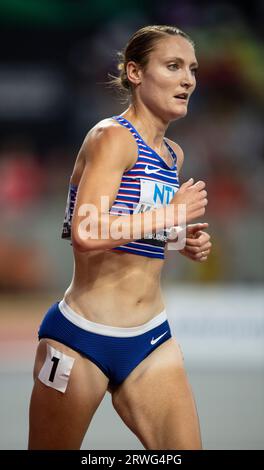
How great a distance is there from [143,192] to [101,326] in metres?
0.47

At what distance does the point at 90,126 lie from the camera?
8.50 meters

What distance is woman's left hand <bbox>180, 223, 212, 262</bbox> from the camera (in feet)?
9.34

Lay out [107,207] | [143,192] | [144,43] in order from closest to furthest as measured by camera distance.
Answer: [107,207]
[143,192]
[144,43]

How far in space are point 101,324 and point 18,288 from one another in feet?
19.0

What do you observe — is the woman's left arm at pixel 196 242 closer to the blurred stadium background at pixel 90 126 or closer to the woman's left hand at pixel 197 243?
the woman's left hand at pixel 197 243

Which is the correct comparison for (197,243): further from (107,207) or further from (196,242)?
(107,207)

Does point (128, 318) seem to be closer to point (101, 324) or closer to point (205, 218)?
point (101, 324)

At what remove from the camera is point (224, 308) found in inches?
244

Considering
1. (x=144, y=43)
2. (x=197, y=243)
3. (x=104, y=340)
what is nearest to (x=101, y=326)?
(x=104, y=340)

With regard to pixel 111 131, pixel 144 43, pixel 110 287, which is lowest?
pixel 110 287

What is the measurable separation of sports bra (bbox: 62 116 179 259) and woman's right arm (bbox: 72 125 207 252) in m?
0.09

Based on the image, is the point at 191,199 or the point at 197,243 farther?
the point at 197,243

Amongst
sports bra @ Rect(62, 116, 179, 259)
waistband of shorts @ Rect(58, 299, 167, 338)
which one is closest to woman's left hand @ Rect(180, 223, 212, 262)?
sports bra @ Rect(62, 116, 179, 259)

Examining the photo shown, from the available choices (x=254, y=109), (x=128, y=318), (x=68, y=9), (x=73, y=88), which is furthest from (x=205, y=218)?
(x=128, y=318)
